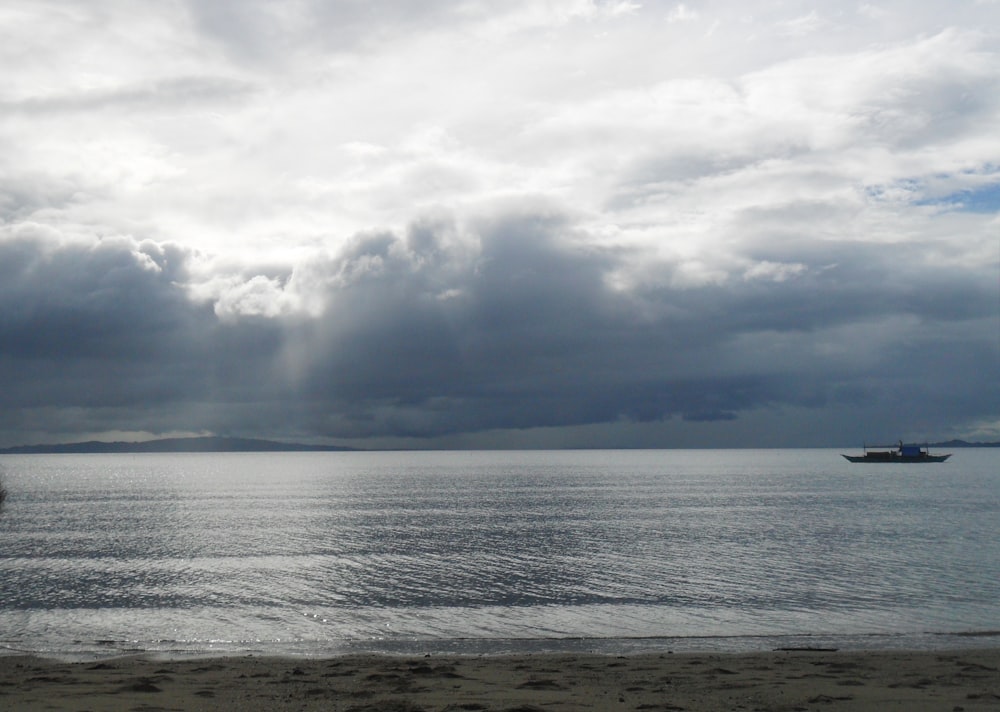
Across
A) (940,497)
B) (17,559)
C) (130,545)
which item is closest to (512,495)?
(940,497)

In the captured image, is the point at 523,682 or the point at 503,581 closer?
the point at 523,682

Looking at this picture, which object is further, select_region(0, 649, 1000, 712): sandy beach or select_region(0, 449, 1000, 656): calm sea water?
select_region(0, 449, 1000, 656): calm sea water

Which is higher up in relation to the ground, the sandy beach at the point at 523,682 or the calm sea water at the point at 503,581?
the sandy beach at the point at 523,682

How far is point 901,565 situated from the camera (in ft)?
180

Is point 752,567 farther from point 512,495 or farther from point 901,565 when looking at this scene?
point 512,495

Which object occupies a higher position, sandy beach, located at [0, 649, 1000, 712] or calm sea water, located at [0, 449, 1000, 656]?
sandy beach, located at [0, 649, 1000, 712]

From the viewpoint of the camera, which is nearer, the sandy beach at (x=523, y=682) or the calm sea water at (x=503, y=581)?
the sandy beach at (x=523, y=682)

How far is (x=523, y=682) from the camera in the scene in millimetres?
24203

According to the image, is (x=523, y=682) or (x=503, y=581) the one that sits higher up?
(x=523, y=682)

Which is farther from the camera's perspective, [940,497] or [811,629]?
[940,497]

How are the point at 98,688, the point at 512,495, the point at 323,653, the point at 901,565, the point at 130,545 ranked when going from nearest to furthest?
the point at 98,688, the point at 323,653, the point at 901,565, the point at 130,545, the point at 512,495

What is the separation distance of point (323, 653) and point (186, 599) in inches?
721

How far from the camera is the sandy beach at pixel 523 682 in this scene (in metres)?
21.1

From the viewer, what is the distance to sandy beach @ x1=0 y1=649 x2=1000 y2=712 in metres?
21.1
